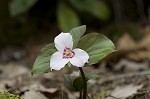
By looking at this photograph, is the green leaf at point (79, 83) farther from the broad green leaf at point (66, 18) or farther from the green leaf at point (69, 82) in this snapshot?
the broad green leaf at point (66, 18)

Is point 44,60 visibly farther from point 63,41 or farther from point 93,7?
point 93,7

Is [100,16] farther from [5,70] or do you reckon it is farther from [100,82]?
[100,82]

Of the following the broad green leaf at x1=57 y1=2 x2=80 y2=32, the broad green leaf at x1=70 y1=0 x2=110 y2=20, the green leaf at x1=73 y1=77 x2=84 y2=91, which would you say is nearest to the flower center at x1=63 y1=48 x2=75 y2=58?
the green leaf at x1=73 y1=77 x2=84 y2=91

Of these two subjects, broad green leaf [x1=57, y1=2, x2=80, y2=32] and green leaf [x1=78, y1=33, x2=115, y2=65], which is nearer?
green leaf [x1=78, y1=33, x2=115, y2=65]

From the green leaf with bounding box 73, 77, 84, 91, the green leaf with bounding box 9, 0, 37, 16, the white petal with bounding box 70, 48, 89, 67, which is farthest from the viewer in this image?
the green leaf with bounding box 9, 0, 37, 16

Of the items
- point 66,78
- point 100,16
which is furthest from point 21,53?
point 66,78

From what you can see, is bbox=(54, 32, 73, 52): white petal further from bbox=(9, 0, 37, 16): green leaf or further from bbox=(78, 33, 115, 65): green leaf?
bbox=(9, 0, 37, 16): green leaf
